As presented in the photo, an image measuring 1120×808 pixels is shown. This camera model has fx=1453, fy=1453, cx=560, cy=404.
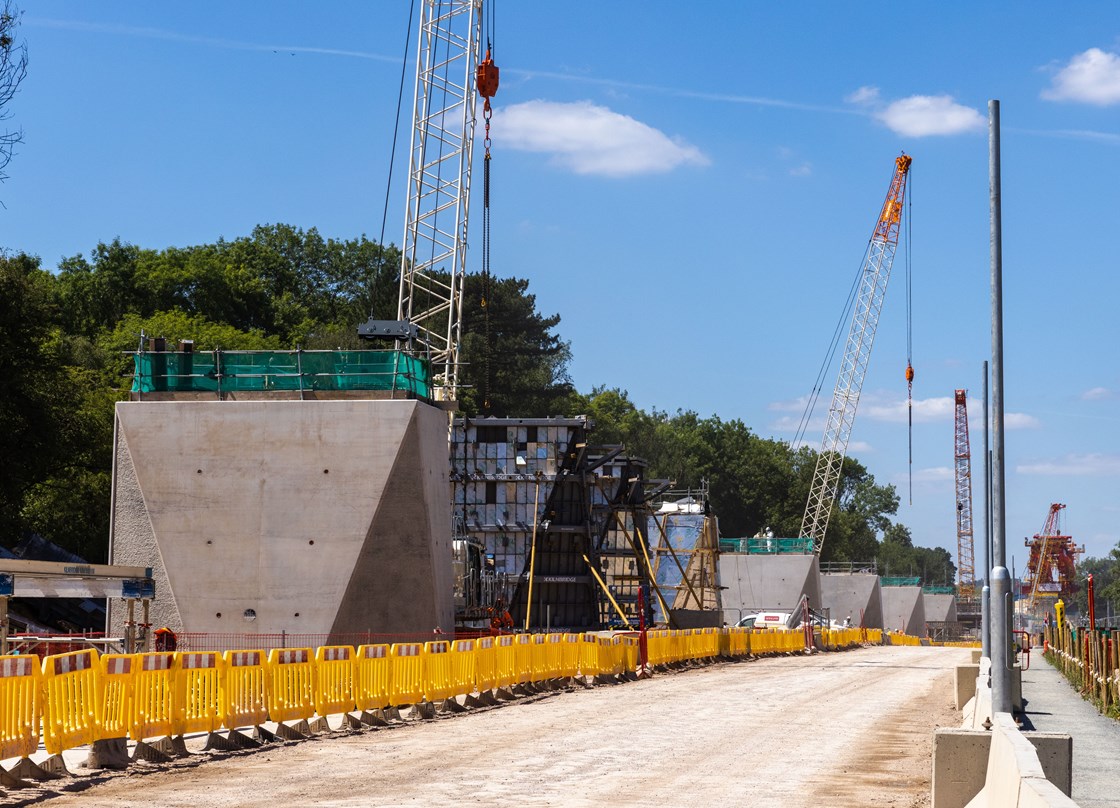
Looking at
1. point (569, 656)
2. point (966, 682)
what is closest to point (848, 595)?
point (569, 656)

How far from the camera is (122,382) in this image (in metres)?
85.0

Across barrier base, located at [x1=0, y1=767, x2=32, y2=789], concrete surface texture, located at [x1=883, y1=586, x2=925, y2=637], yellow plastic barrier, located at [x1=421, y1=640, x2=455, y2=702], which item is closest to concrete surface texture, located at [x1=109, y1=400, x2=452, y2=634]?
yellow plastic barrier, located at [x1=421, y1=640, x2=455, y2=702]

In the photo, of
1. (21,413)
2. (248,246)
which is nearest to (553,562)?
(21,413)

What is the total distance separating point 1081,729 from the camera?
75.9ft

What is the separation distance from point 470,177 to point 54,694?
54241mm

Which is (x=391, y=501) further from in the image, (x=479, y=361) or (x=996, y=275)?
(x=479, y=361)

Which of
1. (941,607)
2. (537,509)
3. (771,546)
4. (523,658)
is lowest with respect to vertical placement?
(941,607)

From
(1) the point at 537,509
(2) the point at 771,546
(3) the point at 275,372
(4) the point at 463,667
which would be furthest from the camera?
(2) the point at 771,546

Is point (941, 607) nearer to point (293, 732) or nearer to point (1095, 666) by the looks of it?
point (1095, 666)

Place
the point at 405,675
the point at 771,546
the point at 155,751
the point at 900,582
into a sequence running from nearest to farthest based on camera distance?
the point at 155,751
the point at 405,675
the point at 771,546
the point at 900,582

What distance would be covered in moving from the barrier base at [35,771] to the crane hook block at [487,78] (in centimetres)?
5191

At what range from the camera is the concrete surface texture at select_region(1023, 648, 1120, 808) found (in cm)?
1521

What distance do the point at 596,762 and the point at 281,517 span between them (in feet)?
64.1

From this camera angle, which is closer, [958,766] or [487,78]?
[958,766]
